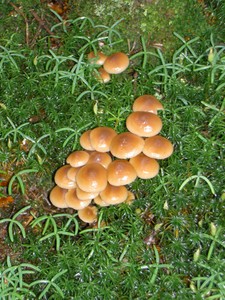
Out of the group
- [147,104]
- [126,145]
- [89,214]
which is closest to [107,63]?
[147,104]

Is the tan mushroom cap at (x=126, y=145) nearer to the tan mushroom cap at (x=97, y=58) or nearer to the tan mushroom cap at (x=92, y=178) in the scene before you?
the tan mushroom cap at (x=92, y=178)

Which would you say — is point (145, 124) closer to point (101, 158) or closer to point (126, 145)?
point (126, 145)

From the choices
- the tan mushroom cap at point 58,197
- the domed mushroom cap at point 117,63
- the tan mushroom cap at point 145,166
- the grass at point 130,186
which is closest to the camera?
the grass at point 130,186

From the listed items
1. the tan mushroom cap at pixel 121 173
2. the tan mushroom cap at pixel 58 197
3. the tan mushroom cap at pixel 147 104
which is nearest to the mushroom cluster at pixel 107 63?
the tan mushroom cap at pixel 147 104

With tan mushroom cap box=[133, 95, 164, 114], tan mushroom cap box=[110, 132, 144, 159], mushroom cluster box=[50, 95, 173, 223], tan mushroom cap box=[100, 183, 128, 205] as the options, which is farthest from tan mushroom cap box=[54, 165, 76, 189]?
tan mushroom cap box=[133, 95, 164, 114]

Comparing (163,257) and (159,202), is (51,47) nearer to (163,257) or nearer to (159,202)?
(159,202)
